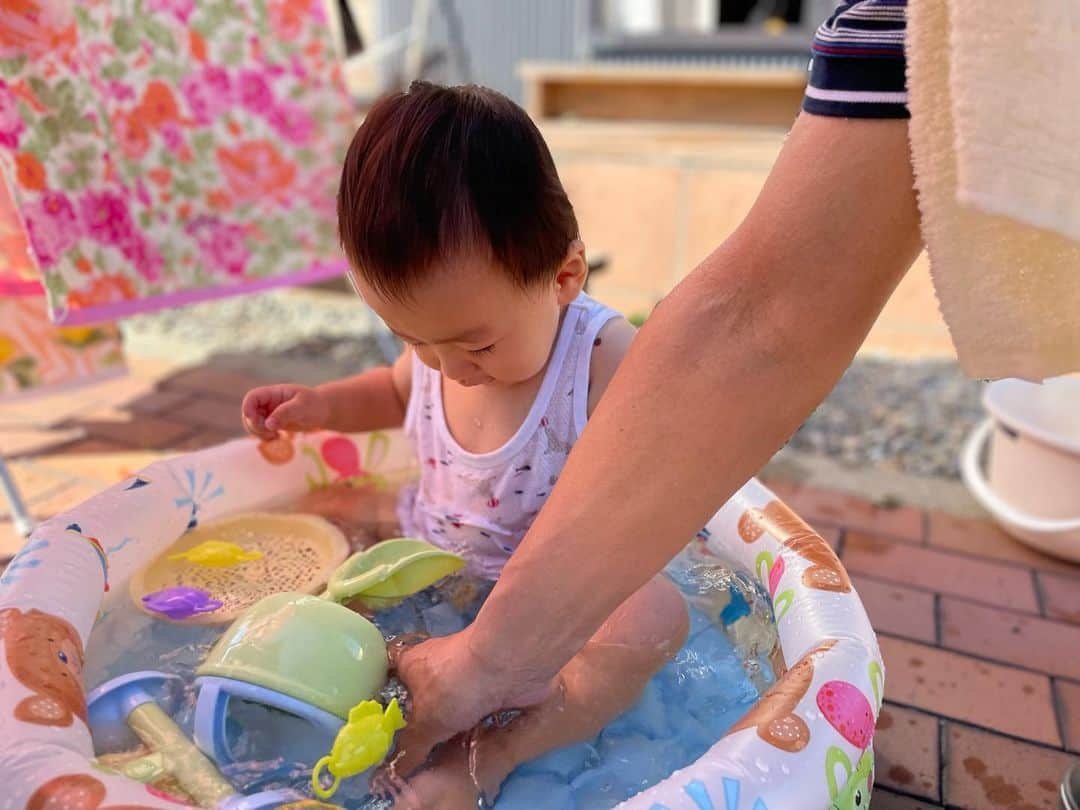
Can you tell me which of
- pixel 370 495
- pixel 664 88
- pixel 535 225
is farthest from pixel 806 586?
pixel 664 88

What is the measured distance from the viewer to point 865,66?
79cm

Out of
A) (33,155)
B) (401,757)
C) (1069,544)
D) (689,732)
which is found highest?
(33,155)

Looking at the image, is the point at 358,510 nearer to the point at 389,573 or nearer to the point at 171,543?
the point at 171,543

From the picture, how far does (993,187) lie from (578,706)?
2.73 feet

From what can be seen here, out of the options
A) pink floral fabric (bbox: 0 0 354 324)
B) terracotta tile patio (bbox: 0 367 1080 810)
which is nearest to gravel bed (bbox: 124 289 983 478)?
terracotta tile patio (bbox: 0 367 1080 810)

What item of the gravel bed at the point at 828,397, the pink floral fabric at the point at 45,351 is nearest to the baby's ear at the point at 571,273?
the pink floral fabric at the point at 45,351

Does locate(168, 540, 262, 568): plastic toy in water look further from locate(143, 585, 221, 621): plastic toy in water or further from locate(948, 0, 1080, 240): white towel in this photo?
locate(948, 0, 1080, 240): white towel

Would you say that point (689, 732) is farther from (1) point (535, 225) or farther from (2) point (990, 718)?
(1) point (535, 225)

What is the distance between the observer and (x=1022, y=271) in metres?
0.80

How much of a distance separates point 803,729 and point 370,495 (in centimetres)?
108

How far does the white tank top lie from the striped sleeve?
2.16 feet

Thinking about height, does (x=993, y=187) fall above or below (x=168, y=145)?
above

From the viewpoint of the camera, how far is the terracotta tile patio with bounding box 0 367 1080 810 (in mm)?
1400

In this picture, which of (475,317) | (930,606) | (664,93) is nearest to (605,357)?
(475,317)
